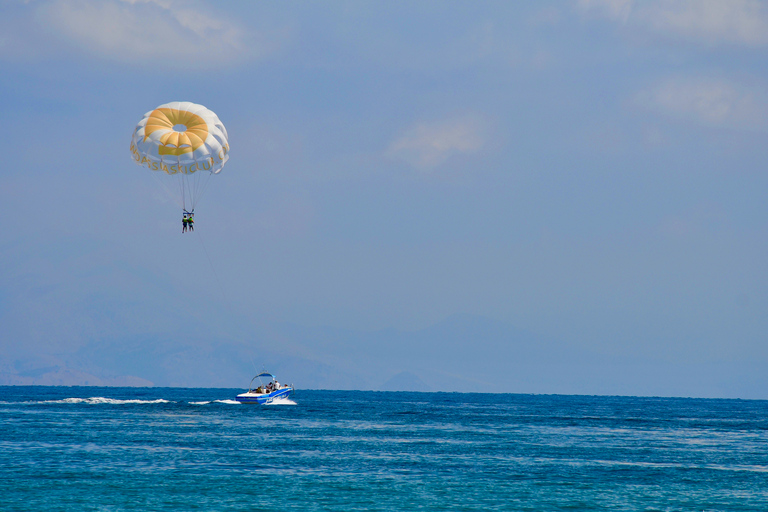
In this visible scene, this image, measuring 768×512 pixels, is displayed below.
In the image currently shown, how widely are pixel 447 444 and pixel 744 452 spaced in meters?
19.2

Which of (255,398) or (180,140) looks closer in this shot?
(180,140)

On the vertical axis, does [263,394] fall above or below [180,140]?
below

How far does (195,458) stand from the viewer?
38375 mm

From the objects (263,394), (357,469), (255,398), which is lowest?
(357,469)

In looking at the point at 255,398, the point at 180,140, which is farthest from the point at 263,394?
the point at 180,140

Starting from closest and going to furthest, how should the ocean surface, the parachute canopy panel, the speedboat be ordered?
the ocean surface → the parachute canopy panel → the speedboat

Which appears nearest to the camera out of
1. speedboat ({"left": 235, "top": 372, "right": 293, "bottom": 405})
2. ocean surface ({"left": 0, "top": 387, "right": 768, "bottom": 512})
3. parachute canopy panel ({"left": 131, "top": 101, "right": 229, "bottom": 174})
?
ocean surface ({"left": 0, "top": 387, "right": 768, "bottom": 512})

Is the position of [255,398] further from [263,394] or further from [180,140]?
[180,140]

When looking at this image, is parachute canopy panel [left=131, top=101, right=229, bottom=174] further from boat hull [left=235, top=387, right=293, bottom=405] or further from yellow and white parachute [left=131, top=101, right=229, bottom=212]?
boat hull [left=235, top=387, right=293, bottom=405]

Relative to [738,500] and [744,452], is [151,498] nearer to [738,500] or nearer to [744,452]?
[738,500]

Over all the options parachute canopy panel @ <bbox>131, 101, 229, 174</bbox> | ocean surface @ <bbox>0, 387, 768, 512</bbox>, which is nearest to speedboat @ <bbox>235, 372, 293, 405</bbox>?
ocean surface @ <bbox>0, 387, 768, 512</bbox>

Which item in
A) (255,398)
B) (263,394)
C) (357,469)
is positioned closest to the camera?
(357,469)

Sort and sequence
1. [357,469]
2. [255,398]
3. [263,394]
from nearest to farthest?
1. [357,469]
2. [255,398]
3. [263,394]

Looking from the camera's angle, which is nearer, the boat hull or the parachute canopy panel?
the parachute canopy panel
